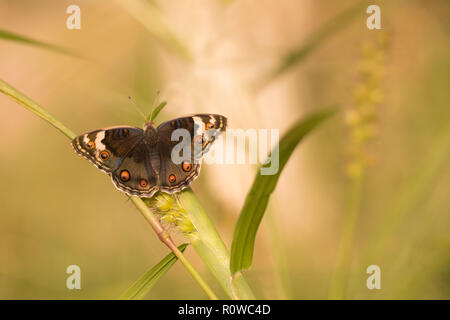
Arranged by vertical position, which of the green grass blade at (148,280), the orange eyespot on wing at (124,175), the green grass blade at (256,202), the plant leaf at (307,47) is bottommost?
the green grass blade at (148,280)

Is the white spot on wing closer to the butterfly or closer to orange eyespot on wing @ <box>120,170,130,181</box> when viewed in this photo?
the butterfly

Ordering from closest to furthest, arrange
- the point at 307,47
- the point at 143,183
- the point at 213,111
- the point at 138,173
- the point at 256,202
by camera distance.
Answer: the point at 256,202 < the point at 143,183 < the point at 138,173 < the point at 307,47 < the point at 213,111

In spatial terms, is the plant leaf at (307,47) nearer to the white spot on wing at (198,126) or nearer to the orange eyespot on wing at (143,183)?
the white spot on wing at (198,126)

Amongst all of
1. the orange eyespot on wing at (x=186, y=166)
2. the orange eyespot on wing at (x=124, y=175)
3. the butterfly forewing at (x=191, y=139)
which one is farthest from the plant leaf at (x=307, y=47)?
the orange eyespot on wing at (x=124, y=175)

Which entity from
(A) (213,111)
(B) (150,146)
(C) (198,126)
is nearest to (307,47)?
(C) (198,126)

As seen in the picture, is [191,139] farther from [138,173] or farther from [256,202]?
[256,202]

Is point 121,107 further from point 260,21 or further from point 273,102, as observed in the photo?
point 273,102

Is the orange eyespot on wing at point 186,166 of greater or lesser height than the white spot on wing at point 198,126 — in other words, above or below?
below
